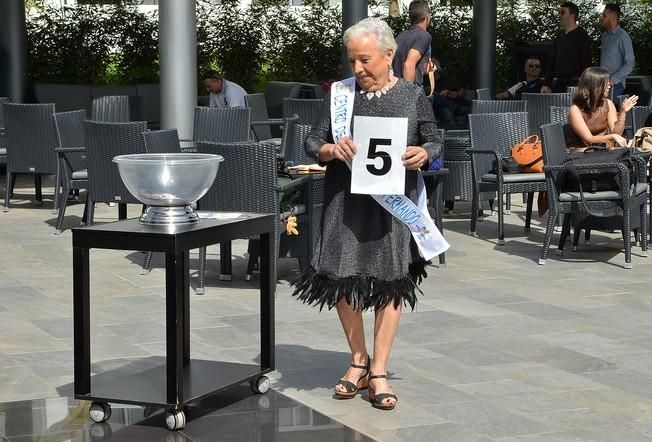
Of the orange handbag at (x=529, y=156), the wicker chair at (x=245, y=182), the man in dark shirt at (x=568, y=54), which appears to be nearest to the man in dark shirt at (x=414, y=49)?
the orange handbag at (x=529, y=156)

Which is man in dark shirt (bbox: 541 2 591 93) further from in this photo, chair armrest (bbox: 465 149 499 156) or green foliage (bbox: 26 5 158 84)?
green foliage (bbox: 26 5 158 84)

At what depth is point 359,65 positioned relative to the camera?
4984mm

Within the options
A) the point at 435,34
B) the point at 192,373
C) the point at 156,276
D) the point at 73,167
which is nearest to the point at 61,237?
the point at 73,167

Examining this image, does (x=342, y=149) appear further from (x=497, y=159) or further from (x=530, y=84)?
(x=530, y=84)

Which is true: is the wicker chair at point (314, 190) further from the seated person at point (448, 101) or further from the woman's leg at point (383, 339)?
the seated person at point (448, 101)

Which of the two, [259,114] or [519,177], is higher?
[259,114]

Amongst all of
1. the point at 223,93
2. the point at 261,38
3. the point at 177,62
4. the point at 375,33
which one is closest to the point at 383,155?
the point at 375,33

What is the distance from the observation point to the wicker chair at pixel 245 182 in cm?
740

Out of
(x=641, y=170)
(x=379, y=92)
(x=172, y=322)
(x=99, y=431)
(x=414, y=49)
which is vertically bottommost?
(x=99, y=431)

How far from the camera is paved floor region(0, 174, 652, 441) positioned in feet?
16.6

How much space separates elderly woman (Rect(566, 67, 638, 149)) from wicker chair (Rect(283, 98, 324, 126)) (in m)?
3.11

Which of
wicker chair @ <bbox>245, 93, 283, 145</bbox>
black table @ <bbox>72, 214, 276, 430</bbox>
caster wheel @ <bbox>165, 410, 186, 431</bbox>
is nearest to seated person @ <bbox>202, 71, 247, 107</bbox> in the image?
wicker chair @ <bbox>245, 93, 283, 145</bbox>

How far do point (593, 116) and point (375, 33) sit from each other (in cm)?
461

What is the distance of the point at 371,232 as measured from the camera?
5.10 meters
